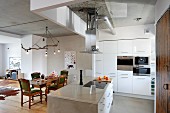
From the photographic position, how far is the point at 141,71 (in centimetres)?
451

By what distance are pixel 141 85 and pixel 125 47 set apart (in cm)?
161

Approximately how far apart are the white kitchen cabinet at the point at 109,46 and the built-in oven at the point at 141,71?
3.69 feet

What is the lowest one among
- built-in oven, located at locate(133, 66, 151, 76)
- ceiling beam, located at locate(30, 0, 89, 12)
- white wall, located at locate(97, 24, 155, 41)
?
built-in oven, located at locate(133, 66, 151, 76)

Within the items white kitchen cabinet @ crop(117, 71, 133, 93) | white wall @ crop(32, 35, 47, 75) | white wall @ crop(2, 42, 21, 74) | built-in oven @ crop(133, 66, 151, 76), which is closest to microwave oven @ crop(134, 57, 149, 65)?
built-in oven @ crop(133, 66, 151, 76)

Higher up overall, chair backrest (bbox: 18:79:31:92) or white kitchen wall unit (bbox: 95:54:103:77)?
white kitchen wall unit (bbox: 95:54:103:77)

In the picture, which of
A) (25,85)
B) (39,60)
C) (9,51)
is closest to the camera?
(25,85)

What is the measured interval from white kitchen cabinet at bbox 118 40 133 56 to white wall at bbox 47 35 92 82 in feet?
5.83

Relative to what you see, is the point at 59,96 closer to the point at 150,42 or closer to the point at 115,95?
the point at 115,95

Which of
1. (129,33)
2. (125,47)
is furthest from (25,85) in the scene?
(129,33)

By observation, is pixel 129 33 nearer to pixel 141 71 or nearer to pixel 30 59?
pixel 141 71

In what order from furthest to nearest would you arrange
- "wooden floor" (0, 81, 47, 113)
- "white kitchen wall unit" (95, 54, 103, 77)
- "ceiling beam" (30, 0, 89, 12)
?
"white kitchen wall unit" (95, 54, 103, 77) → "wooden floor" (0, 81, 47, 113) → "ceiling beam" (30, 0, 89, 12)

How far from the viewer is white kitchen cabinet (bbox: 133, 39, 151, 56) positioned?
4375 mm

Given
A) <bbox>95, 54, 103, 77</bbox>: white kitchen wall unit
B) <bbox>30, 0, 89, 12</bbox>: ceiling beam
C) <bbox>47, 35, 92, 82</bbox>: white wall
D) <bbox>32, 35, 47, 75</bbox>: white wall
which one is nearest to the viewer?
<bbox>30, 0, 89, 12</bbox>: ceiling beam

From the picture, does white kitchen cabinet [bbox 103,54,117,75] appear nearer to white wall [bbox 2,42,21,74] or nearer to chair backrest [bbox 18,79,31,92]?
chair backrest [bbox 18,79,31,92]
